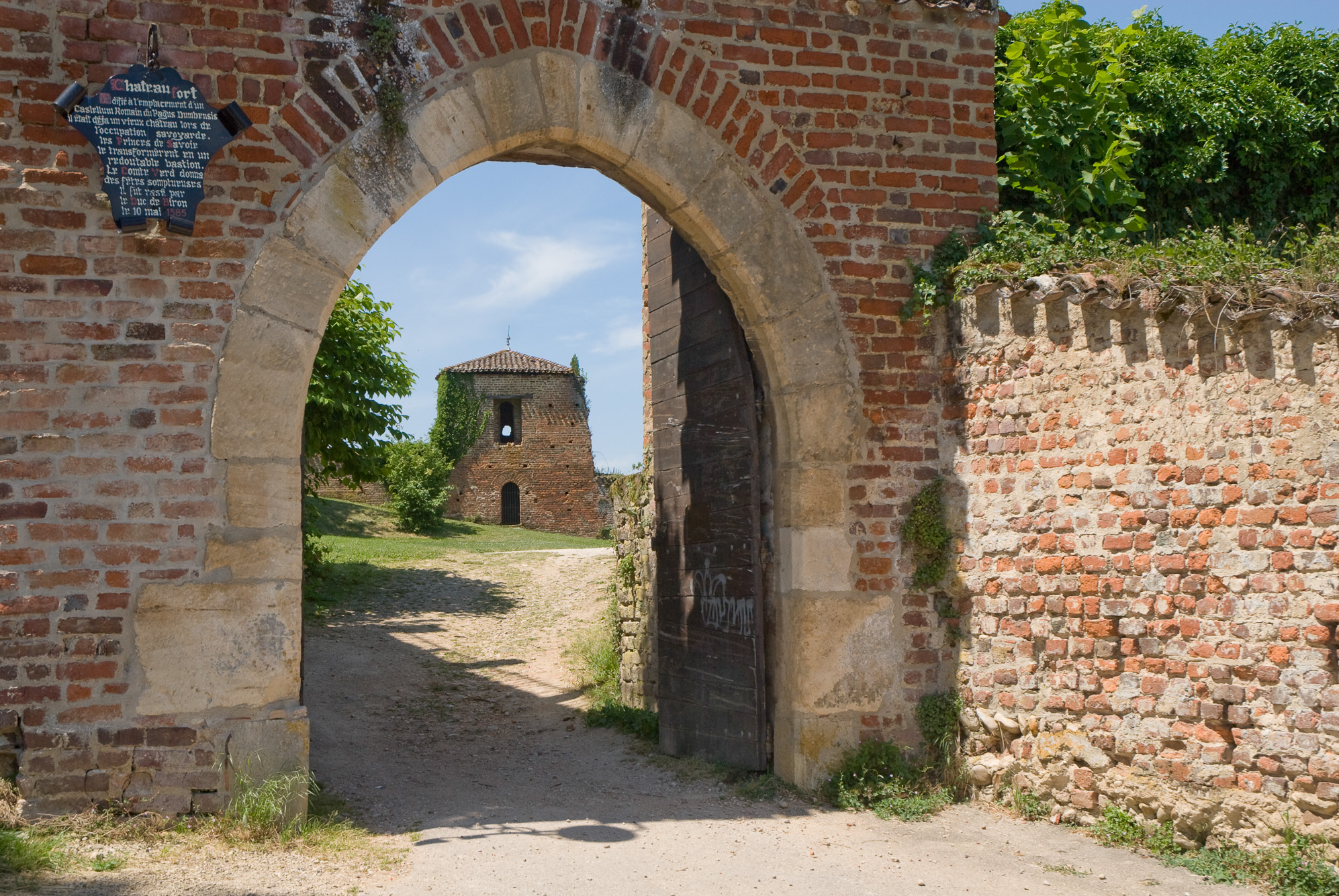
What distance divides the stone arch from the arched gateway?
0.01 m

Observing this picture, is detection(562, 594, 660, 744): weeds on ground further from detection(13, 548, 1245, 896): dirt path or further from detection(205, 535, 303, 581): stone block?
detection(205, 535, 303, 581): stone block

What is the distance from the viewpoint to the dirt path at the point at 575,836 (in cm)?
423

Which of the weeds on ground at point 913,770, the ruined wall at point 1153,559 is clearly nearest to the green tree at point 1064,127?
the ruined wall at point 1153,559

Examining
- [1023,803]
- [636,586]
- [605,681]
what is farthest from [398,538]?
[1023,803]

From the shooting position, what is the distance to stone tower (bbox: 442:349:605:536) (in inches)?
1344

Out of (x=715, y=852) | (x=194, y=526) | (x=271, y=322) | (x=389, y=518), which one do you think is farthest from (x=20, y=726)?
(x=389, y=518)

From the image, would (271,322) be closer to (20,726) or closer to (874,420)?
(20,726)

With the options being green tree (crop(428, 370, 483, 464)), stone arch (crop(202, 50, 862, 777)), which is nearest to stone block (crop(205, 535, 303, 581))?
stone arch (crop(202, 50, 862, 777))

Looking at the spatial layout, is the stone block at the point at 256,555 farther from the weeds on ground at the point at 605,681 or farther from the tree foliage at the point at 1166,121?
the tree foliage at the point at 1166,121

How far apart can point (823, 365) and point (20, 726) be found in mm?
4209

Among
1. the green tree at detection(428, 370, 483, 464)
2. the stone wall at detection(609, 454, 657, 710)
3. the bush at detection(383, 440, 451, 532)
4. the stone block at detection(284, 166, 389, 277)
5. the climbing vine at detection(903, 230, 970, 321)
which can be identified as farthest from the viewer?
the green tree at detection(428, 370, 483, 464)

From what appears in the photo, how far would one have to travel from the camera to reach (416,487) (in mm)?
25938

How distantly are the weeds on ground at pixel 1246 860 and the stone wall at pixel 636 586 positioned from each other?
389cm

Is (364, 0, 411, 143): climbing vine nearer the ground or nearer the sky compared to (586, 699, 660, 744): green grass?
nearer the sky
